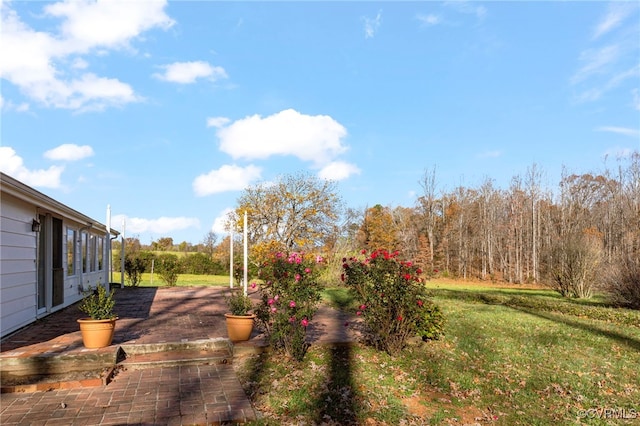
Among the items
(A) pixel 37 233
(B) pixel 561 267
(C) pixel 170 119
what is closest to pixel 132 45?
(C) pixel 170 119

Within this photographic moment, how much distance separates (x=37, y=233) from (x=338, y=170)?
58.2 feet

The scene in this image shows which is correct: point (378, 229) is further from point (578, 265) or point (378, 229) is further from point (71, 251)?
point (71, 251)

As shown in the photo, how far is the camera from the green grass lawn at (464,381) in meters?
3.80

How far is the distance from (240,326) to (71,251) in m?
6.90

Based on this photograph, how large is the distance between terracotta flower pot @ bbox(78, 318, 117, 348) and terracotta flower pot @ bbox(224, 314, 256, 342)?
5.27 ft

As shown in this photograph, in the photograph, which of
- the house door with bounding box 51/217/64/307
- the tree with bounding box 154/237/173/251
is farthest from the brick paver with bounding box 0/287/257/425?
the tree with bounding box 154/237/173/251

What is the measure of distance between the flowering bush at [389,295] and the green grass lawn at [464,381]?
1.13ft

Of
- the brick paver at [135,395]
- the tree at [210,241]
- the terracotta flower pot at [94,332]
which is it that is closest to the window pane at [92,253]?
the brick paver at [135,395]

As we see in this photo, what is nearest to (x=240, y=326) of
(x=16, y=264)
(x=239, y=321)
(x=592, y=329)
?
(x=239, y=321)

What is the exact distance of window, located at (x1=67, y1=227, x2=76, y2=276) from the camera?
32.5 ft

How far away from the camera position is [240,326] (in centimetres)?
572

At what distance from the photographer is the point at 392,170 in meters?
19.5

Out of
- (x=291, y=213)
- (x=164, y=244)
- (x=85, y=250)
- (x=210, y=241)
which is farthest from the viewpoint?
(x=210, y=241)

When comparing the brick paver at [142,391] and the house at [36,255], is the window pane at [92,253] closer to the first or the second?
the house at [36,255]
